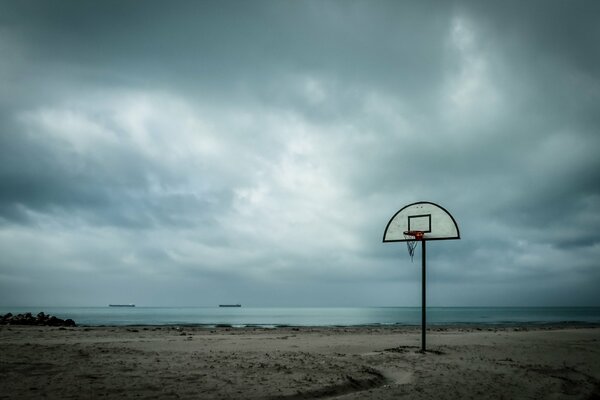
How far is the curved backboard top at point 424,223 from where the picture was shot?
13532 mm

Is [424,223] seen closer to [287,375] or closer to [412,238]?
[412,238]

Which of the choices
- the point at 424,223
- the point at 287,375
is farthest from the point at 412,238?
the point at 287,375

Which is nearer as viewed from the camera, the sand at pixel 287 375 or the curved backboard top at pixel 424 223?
the sand at pixel 287 375

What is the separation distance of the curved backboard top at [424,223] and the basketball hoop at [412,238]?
0.09m

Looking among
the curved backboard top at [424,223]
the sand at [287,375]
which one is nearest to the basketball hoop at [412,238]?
the curved backboard top at [424,223]

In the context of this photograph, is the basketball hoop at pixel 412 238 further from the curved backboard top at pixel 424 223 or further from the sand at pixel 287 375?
the sand at pixel 287 375

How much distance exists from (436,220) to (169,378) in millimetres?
10450

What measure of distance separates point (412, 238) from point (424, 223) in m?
0.74

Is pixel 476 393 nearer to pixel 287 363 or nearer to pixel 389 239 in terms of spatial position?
pixel 287 363

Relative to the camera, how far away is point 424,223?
1402cm

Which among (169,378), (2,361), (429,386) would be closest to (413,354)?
(429,386)

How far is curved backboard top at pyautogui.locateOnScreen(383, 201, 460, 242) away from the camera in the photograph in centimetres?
1353

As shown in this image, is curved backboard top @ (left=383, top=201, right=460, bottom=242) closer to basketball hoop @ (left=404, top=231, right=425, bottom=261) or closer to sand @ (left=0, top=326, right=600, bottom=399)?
basketball hoop @ (left=404, top=231, right=425, bottom=261)

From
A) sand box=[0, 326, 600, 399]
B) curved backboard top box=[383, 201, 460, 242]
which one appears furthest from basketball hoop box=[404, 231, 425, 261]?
sand box=[0, 326, 600, 399]
